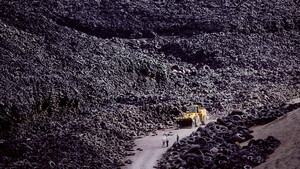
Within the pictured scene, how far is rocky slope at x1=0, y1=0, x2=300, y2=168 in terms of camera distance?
71.3 feet

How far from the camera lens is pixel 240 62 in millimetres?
41312

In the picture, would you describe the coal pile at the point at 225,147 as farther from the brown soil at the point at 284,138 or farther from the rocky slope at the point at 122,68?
the rocky slope at the point at 122,68

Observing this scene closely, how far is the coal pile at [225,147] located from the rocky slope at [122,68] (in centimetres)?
288

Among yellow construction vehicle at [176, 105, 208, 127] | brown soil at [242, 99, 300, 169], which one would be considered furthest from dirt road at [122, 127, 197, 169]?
brown soil at [242, 99, 300, 169]

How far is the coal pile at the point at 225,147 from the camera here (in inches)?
634

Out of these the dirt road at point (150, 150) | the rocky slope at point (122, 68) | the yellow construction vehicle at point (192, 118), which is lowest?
the dirt road at point (150, 150)

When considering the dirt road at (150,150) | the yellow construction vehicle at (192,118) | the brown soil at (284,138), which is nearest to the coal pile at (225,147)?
the brown soil at (284,138)

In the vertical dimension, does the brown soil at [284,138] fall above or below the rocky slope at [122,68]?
below

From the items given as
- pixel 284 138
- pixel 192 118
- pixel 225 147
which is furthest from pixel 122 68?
→ pixel 284 138

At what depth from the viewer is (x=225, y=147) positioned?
59.8 feet

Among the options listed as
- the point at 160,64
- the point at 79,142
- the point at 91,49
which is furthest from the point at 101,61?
the point at 79,142

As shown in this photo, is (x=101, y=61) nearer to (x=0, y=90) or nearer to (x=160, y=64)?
(x=160, y=64)

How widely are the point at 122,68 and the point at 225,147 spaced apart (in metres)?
16.8

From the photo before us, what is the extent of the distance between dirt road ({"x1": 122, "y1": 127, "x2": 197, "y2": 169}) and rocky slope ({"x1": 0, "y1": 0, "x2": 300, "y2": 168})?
0.75 m
